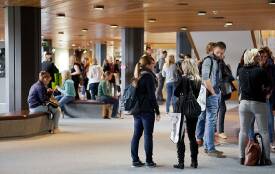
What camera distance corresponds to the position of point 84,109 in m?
16.0

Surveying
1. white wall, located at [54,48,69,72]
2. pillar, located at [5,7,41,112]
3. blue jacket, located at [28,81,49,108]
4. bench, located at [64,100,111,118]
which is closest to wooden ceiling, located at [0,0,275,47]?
pillar, located at [5,7,41,112]

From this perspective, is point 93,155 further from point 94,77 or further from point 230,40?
point 230,40

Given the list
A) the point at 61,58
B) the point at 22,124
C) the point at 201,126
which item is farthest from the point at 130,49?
the point at 61,58

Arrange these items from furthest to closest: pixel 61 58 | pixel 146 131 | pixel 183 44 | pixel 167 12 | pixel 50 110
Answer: pixel 61 58
pixel 183 44
pixel 167 12
pixel 50 110
pixel 146 131

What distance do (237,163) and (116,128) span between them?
5.03 metres

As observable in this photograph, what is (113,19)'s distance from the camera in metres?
16.5

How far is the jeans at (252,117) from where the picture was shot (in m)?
8.17

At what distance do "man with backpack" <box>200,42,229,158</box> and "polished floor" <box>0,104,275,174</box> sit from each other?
191mm

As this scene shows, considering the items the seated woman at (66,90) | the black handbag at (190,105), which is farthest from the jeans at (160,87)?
the black handbag at (190,105)

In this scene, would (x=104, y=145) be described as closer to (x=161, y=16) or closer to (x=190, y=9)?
(x=190, y=9)

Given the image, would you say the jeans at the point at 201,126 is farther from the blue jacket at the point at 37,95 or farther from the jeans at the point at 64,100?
the jeans at the point at 64,100

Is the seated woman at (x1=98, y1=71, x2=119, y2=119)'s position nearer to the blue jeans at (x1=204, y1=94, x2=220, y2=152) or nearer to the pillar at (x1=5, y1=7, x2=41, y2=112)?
the pillar at (x1=5, y1=7, x2=41, y2=112)

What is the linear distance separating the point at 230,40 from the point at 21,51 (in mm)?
12203

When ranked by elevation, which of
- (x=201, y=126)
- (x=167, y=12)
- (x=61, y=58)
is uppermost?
(x=167, y=12)
